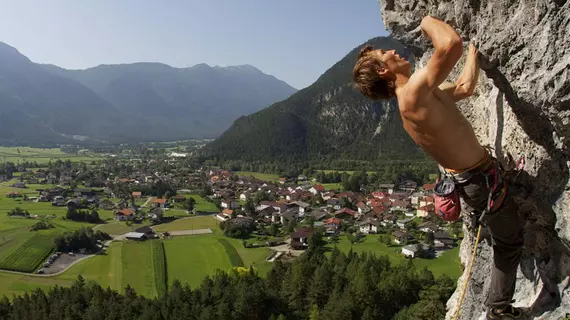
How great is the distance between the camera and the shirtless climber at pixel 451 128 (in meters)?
3.02

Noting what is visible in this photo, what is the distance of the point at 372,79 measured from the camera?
11.5 ft

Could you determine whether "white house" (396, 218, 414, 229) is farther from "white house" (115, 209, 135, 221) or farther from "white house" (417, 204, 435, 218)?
"white house" (115, 209, 135, 221)

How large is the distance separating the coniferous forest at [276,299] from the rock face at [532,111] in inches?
740

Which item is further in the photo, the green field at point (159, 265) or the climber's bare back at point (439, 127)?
the green field at point (159, 265)

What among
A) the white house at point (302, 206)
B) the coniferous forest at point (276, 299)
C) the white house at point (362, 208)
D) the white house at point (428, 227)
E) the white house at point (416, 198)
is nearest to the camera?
the coniferous forest at point (276, 299)

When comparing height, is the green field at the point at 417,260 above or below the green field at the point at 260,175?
below

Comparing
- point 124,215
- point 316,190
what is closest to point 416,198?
point 316,190

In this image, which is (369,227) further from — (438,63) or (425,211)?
(438,63)

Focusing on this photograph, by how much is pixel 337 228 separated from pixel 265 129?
93413 mm

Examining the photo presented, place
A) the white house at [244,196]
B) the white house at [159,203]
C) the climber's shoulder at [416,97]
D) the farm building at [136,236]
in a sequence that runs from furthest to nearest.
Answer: the white house at [244,196], the white house at [159,203], the farm building at [136,236], the climber's shoulder at [416,97]

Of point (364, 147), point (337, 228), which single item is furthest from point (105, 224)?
point (364, 147)

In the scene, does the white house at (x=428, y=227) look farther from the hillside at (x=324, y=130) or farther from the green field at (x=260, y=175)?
the hillside at (x=324, y=130)

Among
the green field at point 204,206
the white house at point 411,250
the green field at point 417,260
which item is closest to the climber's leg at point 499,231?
the green field at point 417,260

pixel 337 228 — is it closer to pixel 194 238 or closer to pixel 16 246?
pixel 194 238
